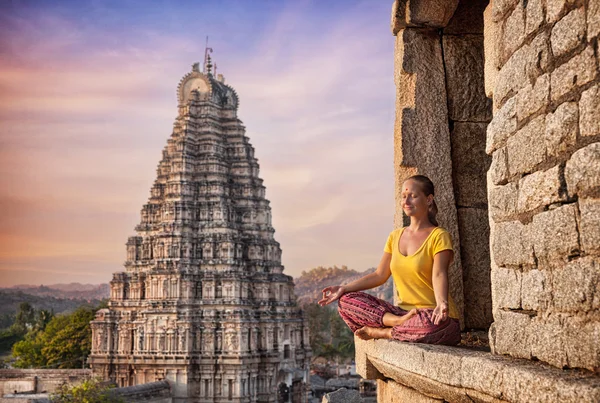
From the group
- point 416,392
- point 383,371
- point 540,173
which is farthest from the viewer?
point 383,371

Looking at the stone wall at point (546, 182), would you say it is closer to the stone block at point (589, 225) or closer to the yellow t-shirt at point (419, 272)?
the stone block at point (589, 225)

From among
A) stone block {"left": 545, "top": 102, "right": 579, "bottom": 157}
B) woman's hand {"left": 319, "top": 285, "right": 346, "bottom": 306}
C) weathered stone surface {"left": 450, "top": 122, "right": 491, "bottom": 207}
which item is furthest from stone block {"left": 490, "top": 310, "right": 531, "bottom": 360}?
weathered stone surface {"left": 450, "top": 122, "right": 491, "bottom": 207}

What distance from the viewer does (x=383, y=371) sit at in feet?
14.1

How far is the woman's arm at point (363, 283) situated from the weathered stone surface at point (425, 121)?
19.8 inches

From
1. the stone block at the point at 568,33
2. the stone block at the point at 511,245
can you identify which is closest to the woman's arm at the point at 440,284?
the stone block at the point at 511,245

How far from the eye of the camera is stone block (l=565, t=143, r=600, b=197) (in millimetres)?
2430

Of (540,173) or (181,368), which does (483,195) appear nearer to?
(540,173)

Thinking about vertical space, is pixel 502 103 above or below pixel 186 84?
below

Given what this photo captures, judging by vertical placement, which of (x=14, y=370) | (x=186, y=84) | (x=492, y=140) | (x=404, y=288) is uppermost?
(x=186, y=84)

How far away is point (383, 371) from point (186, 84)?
3947 centimetres

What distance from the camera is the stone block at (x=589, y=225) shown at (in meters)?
2.43

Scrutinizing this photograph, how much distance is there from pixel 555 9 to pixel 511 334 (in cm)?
130

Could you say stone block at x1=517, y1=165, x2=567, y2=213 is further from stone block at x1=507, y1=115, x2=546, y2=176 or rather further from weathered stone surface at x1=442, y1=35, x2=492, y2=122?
weathered stone surface at x1=442, y1=35, x2=492, y2=122

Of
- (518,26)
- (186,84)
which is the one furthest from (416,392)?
(186,84)
